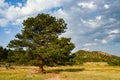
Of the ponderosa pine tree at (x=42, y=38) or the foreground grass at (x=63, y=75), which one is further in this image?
the ponderosa pine tree at (x=42, y=38)

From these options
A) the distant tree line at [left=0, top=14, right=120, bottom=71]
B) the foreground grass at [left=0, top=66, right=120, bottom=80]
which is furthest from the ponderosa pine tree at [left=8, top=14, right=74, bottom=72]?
the foreground grass at [left=0, top=66, right=120, bottom=80]

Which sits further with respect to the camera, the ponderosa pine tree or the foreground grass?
the ponderosa pine tree

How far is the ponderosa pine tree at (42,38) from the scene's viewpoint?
61.5 m

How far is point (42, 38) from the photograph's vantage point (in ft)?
202

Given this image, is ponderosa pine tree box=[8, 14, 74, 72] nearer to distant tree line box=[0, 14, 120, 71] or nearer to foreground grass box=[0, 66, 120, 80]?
distant tree line box=[0, 14, 120, 71]

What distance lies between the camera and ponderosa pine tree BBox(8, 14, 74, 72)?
61537mm

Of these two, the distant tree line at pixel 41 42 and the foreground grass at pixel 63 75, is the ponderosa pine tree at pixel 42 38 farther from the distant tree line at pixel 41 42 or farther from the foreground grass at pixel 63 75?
the foreground grass at pixel 63 75

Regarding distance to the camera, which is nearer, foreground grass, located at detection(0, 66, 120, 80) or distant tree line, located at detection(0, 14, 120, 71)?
foreground grass, located at detection(0, 66, 120, 80)

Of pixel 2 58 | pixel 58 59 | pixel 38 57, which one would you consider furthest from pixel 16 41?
pixel 2 58

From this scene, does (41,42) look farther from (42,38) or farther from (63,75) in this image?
(63,75)

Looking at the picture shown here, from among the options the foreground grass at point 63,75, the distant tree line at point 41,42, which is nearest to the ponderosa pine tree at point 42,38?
the distant tree line at point 41,42

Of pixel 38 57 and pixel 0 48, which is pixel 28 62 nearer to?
pixel 38 57

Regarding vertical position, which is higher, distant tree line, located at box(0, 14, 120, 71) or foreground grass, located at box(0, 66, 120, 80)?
distant tree line, located at box(0, 14, 120, 71)

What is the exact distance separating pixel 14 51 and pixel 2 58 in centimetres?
9348
